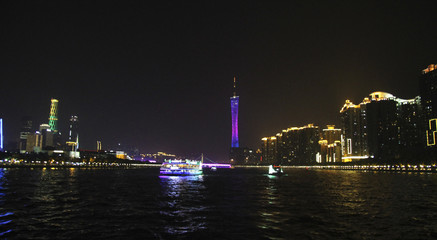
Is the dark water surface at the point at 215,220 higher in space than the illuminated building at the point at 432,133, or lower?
lower

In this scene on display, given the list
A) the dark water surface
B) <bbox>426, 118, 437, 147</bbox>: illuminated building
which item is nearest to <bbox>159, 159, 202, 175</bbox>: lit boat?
the dark water surface

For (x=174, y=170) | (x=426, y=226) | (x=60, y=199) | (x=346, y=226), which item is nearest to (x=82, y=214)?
(x=60, y=199)

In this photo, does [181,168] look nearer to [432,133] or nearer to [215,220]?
[215,220]

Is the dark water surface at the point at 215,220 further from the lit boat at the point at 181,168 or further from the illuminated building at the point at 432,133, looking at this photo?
the illuminated building at the point at 432,133

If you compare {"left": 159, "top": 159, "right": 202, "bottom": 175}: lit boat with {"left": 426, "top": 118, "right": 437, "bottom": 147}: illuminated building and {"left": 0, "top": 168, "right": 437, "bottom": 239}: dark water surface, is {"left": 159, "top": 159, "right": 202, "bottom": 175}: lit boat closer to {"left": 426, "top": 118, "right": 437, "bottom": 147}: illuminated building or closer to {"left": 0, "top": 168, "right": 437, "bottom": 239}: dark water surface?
{"left": 0, "top": 168, "right": 437, "bottom": 239}: dark water surface

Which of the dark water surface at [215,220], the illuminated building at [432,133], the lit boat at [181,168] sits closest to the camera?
the dark water surface at [215,220]

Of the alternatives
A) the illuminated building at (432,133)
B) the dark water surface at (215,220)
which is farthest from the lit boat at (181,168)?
the illuminated building at (432,133)

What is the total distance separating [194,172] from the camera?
456 feet

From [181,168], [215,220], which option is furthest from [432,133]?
[215,220]

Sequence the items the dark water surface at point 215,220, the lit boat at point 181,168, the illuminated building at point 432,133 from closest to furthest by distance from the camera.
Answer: the dark water surface at point 215,220 → the lit boat at point 181,168 → the illuminated building at point 432,133

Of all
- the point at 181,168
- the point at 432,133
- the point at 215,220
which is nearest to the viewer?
the point at 215,220

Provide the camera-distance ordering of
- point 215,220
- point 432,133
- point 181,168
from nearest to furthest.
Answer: point 215,220
point 181,168
point 432,133

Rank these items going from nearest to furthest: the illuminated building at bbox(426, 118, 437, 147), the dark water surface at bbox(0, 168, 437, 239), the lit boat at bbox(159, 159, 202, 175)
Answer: the dark water surface at bbox(0, 168, 437, 239) → the lit boat at bbox(159, 159, 202, 175) → the illuminated building at bbox(426, 118, 437, 147)

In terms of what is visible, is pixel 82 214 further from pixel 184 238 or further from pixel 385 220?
pixel 385 220
